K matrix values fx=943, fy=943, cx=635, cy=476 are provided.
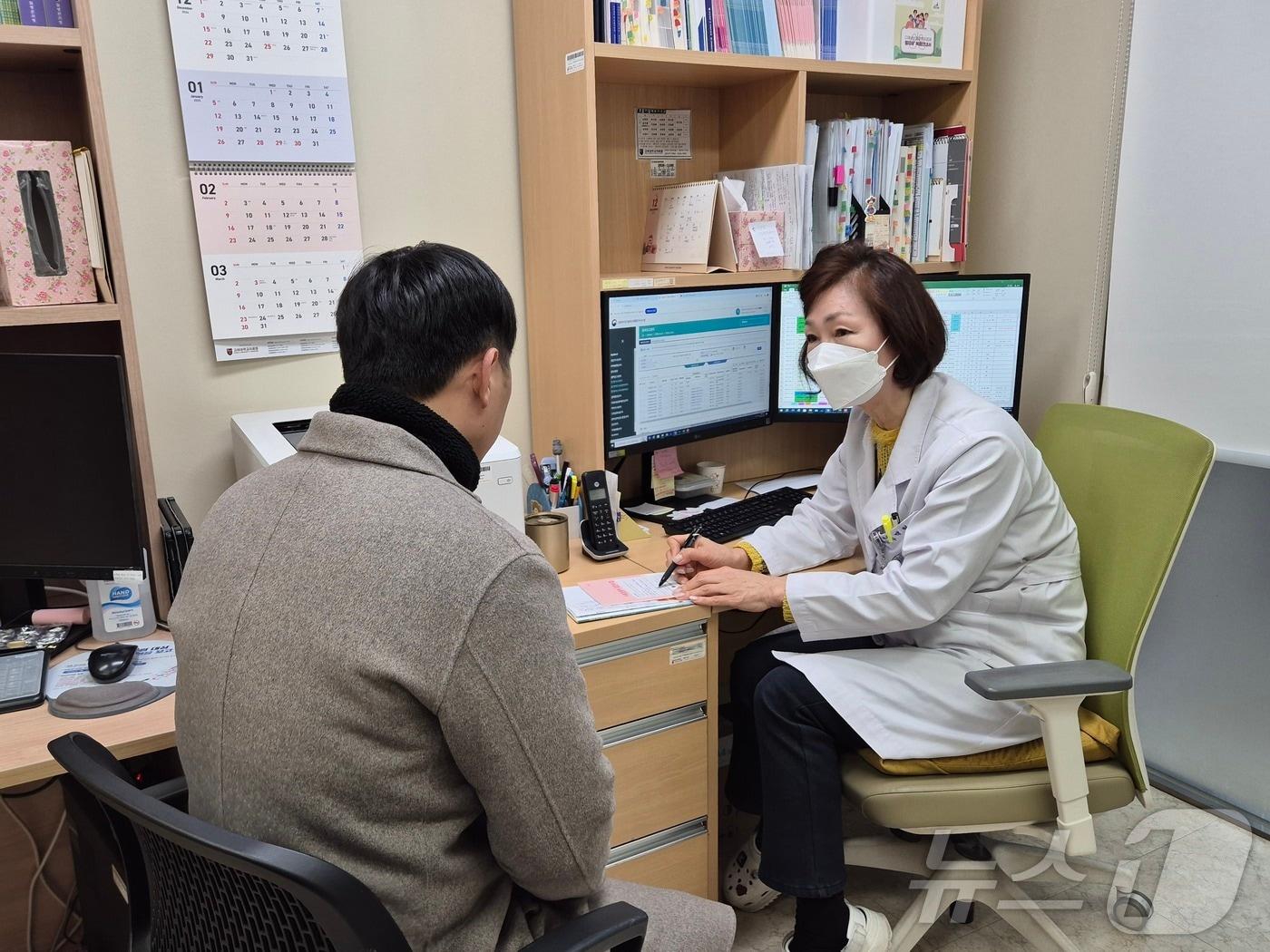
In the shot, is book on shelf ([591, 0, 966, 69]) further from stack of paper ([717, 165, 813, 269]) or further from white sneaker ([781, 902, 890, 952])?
white sneaker ([781, 902, 890, 952])

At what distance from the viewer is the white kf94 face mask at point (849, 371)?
5.80ft

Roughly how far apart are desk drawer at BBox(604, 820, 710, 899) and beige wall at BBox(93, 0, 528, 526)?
1.02 metres

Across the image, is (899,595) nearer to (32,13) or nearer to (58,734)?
(58,734)

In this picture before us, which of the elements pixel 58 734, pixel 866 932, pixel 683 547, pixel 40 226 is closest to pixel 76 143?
pixel 40 226

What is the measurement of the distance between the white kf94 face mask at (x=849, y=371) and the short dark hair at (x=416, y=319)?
863 millimetres

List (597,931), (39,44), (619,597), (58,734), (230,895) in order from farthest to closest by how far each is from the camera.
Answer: (619,597) → (39,44) → (58,734) → (597,931) → (230,895)

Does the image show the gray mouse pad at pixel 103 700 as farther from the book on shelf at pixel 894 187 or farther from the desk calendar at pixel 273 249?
the book on shelf at pixel 894 187

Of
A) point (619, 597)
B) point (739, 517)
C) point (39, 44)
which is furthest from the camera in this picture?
point (739, 517)

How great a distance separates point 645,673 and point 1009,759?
642 mm

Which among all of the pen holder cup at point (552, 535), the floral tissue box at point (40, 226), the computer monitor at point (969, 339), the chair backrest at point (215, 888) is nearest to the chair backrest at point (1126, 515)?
the computer monitor at point (969, 339)

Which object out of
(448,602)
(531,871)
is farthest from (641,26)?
(531,871)

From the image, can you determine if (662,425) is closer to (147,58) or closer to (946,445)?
(946,445)

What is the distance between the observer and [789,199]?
87.7 inches

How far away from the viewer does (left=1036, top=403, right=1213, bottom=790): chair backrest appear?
1.56m
